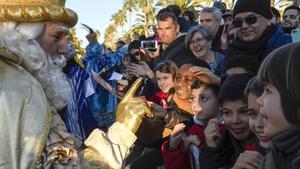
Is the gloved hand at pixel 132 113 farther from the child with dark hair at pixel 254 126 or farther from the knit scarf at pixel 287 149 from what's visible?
the knit scarf at pixel 287 149

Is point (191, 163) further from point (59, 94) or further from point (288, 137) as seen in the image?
point (288, 137)

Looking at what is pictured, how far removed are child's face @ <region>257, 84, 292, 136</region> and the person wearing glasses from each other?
2.15 meters

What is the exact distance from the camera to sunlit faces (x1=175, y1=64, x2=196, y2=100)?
424 cm

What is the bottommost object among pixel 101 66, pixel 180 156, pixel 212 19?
pixel 101 66

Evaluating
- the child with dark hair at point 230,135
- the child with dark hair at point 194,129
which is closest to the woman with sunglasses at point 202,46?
the child with dark hair at point 194,129

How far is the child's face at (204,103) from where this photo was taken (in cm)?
398

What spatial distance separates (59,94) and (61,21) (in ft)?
1.16

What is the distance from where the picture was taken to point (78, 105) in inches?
223

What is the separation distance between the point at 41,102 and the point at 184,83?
6.66 feet

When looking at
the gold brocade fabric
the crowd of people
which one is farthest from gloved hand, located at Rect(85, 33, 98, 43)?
the gold brocade fabric

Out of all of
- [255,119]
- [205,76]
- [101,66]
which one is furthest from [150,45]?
[101,66]

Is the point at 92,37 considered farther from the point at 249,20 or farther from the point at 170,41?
the point at 249,20

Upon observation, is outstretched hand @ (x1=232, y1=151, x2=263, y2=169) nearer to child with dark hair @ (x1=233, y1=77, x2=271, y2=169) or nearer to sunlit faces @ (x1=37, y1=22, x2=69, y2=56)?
child with dark hair @ (x1=233, y1=77, x2=271, y2=169)

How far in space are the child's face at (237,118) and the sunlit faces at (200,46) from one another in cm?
196
